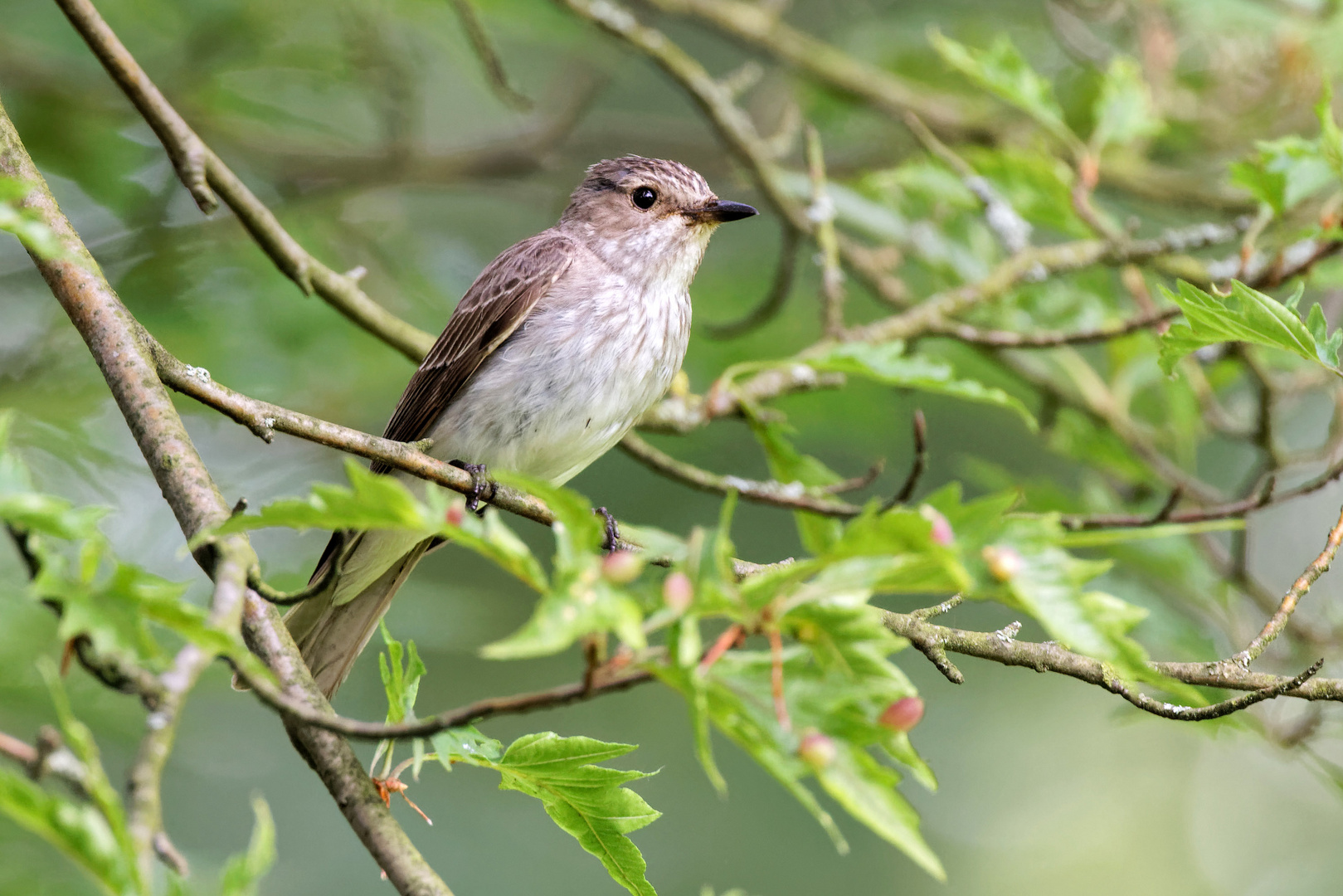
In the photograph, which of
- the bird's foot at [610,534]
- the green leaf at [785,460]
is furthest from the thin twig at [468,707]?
the green leaf at [785,460]

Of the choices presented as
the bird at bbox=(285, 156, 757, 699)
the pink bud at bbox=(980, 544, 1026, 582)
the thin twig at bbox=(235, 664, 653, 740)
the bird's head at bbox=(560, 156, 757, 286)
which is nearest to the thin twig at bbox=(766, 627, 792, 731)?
the thin twig at bbox=(235, 664, 653, 740)

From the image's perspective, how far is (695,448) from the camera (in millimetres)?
→ 5172

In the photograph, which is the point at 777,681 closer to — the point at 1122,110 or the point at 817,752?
the point at 817,752

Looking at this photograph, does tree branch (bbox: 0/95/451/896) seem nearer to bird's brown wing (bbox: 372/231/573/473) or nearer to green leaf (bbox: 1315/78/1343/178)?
bird's brown wing (bbox: 372/231/573/473)

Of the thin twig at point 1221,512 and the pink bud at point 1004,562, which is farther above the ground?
the pink bud at point 1004,562

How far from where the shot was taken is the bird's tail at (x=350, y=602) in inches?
136

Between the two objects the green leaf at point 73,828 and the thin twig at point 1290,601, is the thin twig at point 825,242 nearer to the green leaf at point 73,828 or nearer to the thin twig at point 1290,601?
the thin twig at point 1290,601

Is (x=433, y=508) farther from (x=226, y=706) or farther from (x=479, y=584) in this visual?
(x=479, y=584)

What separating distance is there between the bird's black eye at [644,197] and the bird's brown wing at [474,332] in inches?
12.7

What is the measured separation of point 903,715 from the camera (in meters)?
1.43

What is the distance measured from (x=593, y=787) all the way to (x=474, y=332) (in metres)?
2.27

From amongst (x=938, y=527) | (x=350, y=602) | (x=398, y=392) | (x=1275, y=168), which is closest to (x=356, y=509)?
(x=938, y=527)

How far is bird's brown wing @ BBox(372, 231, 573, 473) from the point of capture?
3.92 metres

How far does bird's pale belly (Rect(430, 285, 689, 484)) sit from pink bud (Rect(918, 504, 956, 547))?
2322 millimetres
